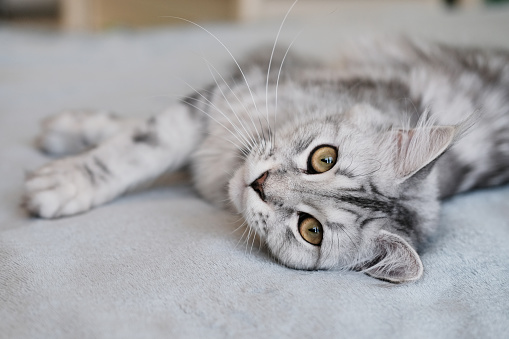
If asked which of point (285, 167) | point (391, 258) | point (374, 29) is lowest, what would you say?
point (391, 258)

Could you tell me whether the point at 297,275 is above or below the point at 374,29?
below

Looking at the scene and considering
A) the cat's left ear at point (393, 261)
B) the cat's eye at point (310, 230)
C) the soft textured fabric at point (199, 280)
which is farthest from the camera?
the cat's eye at point (310, 230)

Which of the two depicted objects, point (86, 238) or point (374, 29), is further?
point (374, 29)

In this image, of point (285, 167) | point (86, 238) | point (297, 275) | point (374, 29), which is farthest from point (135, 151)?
point (374, 29)

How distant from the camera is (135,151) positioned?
54.6 inches

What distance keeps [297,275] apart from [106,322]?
0.39 m

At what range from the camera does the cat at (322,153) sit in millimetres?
1073

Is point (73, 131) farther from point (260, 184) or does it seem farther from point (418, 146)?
point (418, 146)

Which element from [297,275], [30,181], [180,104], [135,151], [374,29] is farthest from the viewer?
[374,29]

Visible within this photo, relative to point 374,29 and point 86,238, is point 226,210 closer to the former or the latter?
point 86,238

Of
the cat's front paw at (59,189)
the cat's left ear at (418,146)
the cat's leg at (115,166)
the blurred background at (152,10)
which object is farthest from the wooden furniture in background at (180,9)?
the cat's left ear at (418,146)

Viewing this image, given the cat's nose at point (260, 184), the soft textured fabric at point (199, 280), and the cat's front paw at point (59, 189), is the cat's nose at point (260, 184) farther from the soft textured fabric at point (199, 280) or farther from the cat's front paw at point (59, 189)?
the cat's front paw at point (59, 189)

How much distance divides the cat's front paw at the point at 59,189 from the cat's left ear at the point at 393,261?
2.40ft

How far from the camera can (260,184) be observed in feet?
3.59
